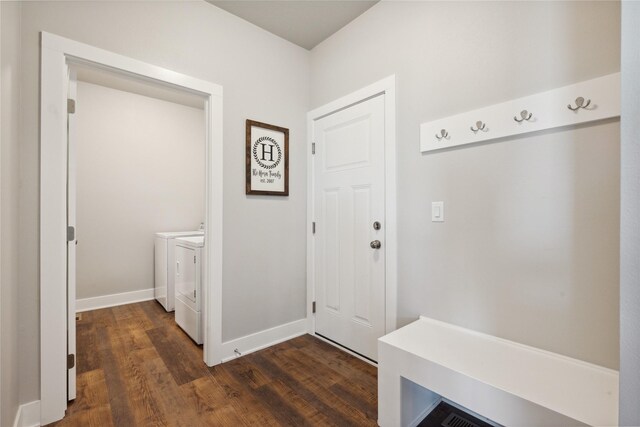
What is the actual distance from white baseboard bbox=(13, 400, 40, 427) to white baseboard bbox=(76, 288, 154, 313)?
81.1 inches

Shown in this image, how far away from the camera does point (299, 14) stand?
2.22 metres

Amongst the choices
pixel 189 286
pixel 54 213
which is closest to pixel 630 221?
pixel 54 213

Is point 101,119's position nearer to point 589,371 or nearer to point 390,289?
point 390,289

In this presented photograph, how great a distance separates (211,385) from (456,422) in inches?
57.4

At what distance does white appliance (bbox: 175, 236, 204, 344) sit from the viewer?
7.90ft

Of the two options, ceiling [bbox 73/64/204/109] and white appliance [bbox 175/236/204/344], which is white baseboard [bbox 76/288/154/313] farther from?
ceiling [bbox 73/64/204/109]

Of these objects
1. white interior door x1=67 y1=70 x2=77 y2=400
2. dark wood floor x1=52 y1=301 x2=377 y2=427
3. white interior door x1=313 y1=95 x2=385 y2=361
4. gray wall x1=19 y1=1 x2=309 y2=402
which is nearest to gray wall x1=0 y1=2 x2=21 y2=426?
gray wall x1=19 y1=1 x2=309 y2=402

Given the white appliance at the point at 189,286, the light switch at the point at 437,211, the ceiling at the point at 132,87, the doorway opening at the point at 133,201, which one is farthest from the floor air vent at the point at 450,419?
the ceiling at the point at 132,87

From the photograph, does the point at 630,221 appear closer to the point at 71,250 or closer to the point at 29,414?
the point at 71,250

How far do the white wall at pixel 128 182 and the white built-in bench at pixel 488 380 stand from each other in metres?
3.42

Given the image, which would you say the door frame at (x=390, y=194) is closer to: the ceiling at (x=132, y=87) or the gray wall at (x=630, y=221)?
the gray wall at (x=630, y=221)

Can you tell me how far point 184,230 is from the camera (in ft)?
13.2

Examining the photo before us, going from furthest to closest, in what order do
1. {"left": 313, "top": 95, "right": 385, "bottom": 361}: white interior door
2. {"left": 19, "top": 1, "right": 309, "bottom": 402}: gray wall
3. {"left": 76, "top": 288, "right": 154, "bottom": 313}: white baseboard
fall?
1. {"left": 76, "top": 288, "right": 154, "bottom": 313}: white baseboard
2. {"left": 313, "top": 95, "right": 385, "bottom": 361}: white interior door
3. {"left": 19, "top": 1, "right": 309, "bottom": 402}: gray wall

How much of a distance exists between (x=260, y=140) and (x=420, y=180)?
1.31m
